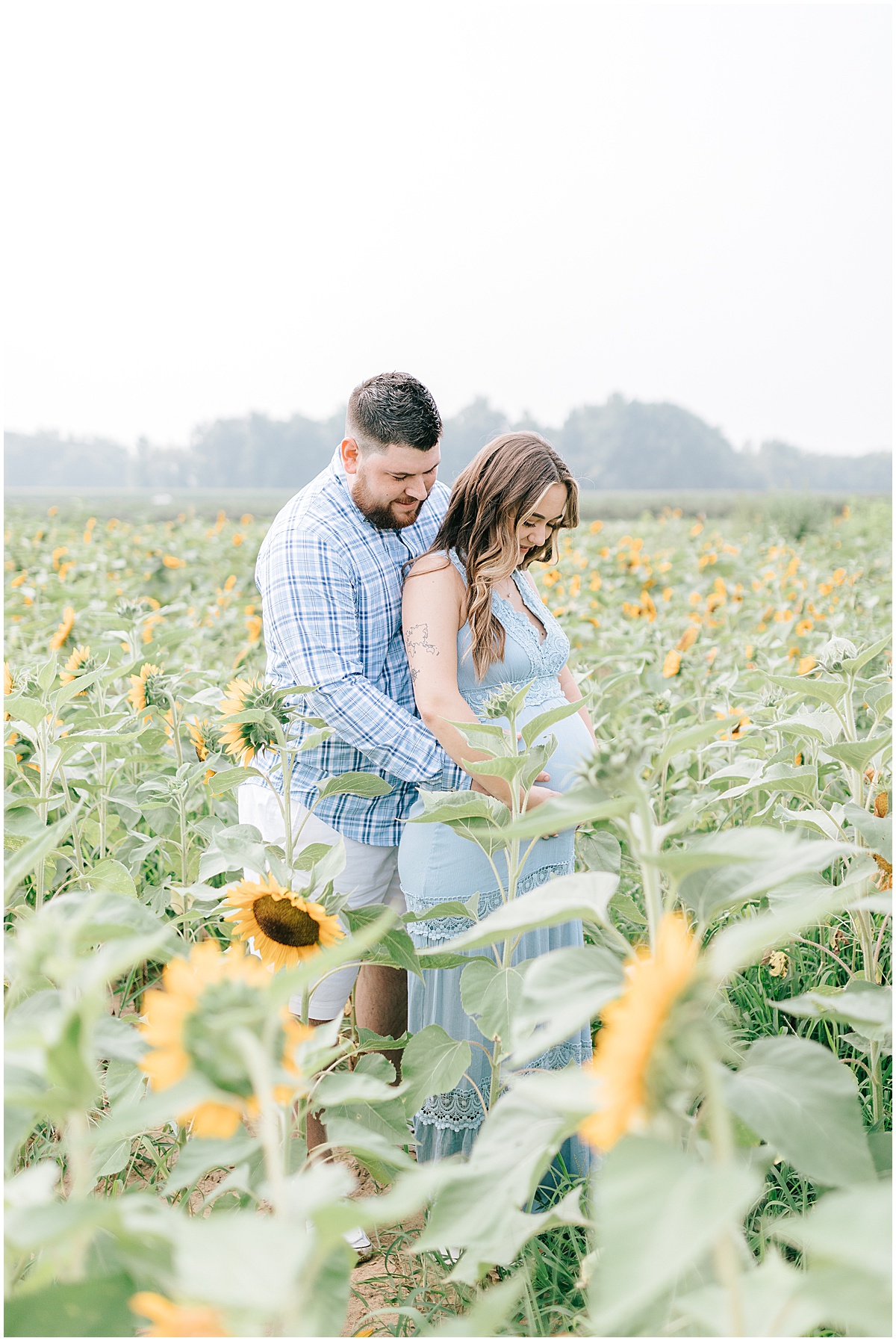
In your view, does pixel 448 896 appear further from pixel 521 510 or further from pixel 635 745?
pixel 635 745

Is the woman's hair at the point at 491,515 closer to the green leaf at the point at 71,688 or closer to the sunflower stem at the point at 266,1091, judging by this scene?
the green leaf at the point at 71,688

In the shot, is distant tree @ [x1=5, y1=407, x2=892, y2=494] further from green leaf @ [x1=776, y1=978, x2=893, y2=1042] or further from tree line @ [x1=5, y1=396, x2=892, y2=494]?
green leaf @ [x1=776, y1=978, x2=893, y2=1042]

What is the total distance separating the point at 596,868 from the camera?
163 cm

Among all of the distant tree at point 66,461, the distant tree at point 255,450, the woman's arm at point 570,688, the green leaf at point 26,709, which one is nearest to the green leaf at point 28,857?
the green leaf at point 26,709

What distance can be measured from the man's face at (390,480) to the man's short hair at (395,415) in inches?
0.5

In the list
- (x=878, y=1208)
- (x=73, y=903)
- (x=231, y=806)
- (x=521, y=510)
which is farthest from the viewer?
(x=231, y=806)

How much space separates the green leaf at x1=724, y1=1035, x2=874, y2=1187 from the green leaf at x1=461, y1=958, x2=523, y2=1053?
492mm

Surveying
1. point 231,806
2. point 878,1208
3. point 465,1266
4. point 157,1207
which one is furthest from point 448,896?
point 878,1208

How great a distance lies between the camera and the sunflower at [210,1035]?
53 cm

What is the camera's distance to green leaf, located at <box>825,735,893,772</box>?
1.09 metres

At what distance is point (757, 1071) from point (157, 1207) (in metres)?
0.39

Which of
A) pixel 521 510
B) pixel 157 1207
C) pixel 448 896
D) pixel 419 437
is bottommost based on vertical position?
pixel 448 896

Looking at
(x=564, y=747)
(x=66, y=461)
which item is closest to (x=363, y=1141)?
(x=564, y=747)

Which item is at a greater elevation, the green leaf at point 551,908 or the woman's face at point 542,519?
the woman's face at point 542,519
